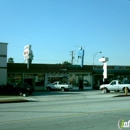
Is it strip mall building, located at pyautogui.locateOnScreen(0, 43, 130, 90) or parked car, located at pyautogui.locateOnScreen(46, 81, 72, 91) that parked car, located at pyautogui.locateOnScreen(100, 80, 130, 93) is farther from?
strip mall building, located at pyautogui.locateOnScreen(0, 43, 130, 90)

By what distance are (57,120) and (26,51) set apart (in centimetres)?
3422

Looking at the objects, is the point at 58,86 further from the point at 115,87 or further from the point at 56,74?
the point at 115,87

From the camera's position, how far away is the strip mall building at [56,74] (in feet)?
145

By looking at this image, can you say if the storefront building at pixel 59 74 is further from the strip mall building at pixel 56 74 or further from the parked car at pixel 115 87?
the parked car at pixel 115 87

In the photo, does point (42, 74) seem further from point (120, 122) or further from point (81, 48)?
point (120, 122)

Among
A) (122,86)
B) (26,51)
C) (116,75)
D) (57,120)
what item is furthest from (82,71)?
(57,120)

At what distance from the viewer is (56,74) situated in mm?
47094

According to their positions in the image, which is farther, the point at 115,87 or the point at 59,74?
the point at 59,74

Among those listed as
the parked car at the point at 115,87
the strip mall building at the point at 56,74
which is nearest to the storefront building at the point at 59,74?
the strip mall building at the point at 56,74

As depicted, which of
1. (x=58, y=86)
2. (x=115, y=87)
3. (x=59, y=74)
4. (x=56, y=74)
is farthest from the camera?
(x=59, y=74)

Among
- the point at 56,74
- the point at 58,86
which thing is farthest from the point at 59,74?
the point at 58,86

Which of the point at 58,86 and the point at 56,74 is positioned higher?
the point at 56,74

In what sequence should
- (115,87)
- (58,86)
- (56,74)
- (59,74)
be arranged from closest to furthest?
1. (115,87)
2. (58,86)
3. (56,74)
4. (59,74)

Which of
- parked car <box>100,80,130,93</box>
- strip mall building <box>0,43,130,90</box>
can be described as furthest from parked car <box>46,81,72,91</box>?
parked car <box>100,80,130,93</box>
